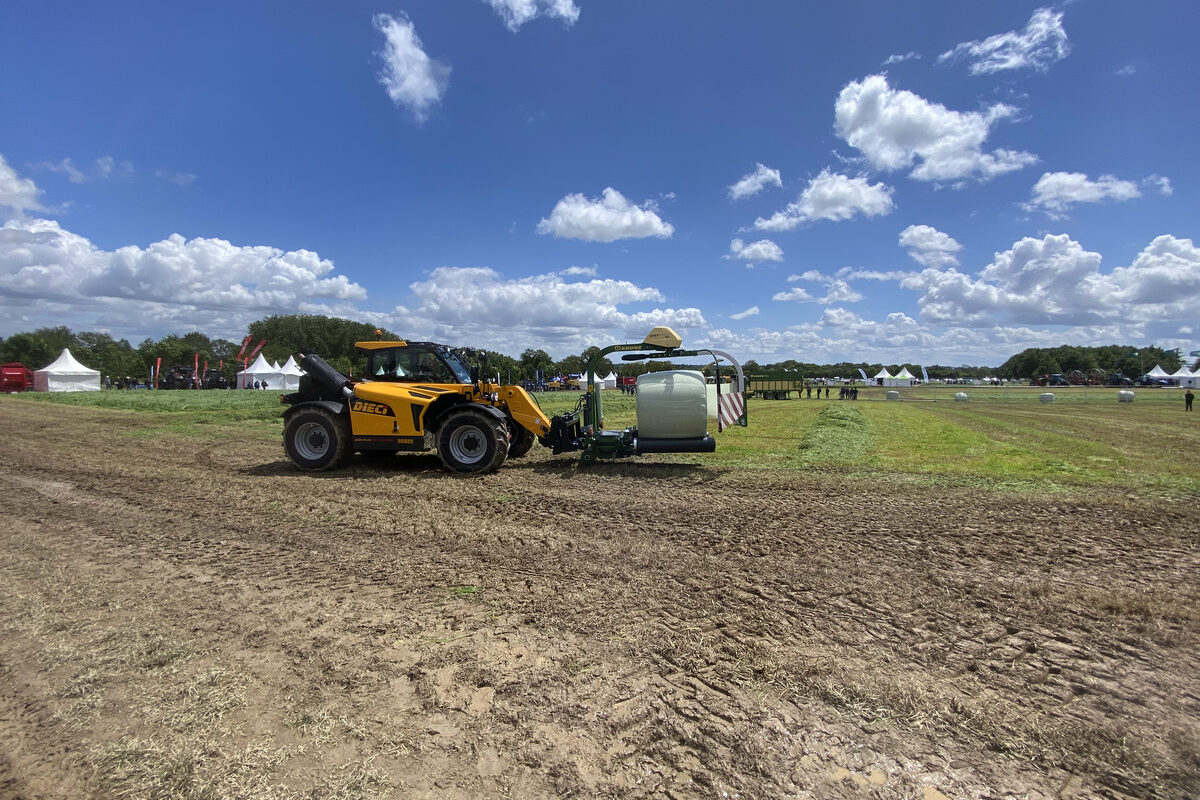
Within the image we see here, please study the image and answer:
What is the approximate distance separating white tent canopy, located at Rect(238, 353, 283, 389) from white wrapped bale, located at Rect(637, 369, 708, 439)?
63612mm

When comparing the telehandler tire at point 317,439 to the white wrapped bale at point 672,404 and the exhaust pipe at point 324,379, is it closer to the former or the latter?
the exhaust pipe at point 324,379

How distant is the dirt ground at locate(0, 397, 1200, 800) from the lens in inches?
108

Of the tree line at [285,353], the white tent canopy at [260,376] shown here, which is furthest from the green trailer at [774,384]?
the white tent canopy at [260,376]

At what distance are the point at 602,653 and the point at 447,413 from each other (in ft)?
23.7

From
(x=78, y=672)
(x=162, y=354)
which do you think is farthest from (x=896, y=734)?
(x=162, y=354)

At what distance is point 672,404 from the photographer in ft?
34.0

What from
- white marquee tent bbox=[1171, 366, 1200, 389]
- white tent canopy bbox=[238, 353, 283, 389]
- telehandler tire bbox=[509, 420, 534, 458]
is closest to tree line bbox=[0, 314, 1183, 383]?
white tent canopy bbox=[238, 353, 283, 389]

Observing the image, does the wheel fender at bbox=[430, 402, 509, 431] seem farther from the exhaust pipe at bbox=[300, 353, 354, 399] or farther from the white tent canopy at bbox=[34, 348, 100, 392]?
the white tent canopy at bbox=[34, 348, 100, 392]

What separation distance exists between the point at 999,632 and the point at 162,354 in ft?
393

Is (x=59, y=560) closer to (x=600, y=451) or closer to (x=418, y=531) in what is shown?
(x=418, y=531)

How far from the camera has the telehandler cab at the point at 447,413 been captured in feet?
33.6

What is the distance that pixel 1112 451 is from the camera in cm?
1350

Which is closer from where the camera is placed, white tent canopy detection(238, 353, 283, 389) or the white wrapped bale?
the white wrapped bale

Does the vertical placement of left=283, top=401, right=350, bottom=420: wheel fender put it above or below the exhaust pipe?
below
